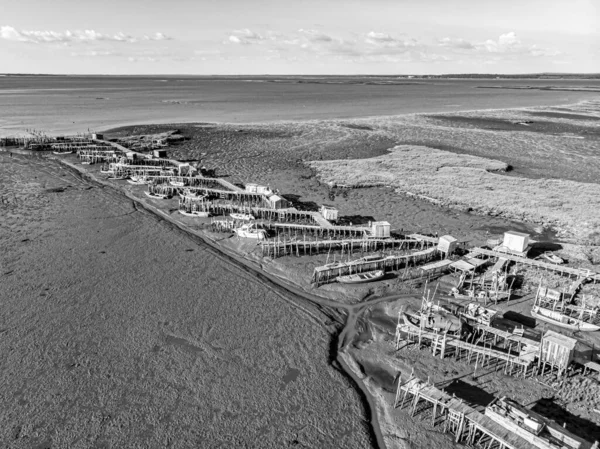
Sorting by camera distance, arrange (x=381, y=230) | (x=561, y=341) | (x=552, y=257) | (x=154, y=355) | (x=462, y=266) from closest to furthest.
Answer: (x=561, y=341) → (x=154, y=355) → (x=462, y=266) → (x=552, y=257) → (x=381, y=230)

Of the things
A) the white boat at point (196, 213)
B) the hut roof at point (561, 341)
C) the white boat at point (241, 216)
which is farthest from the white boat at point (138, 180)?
the hut roof at point (561, 341)

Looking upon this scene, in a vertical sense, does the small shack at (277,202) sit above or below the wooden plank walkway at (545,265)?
above

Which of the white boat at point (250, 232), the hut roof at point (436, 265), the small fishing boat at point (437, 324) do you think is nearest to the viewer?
the small fishing boat at point (437, 324)

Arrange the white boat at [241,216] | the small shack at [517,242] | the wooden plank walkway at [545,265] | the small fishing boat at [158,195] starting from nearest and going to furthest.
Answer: the wooden plank walkway at [545,265], the small shack at [517,242], the white boat at [241,216], the small fishing boat at [158,195]

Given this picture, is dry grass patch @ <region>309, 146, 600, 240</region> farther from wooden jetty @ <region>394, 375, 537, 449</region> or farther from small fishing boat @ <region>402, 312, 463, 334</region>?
wooden jetty @ <region>394, 375, 537, 449</region>

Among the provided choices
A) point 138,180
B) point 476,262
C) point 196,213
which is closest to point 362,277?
point 476,262

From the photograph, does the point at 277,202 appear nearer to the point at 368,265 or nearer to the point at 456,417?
the point at 368,265

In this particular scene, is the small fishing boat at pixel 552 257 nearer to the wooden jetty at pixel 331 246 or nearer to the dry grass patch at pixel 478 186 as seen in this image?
the dry grass patch at pixel 478 186
